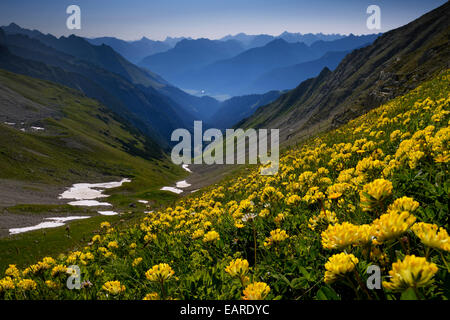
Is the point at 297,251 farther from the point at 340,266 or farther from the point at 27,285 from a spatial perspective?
the point at 27,285

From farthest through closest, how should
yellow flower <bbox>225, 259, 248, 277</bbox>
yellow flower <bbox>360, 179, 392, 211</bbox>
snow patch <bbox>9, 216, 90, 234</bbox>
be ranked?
1. snow patch <bbox>9, 216, 90, 234</bbox>
2. yellow flower <bbox>225, 259, 248, 277</bbox>
3. yellow flower <bbox>360, 179, 392, 211</bbox>

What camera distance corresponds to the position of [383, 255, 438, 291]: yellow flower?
1573mm

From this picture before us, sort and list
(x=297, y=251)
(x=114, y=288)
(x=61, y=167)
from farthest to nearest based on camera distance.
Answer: (x=61, y=167), (x=297, y=251), (x=114, y=288)

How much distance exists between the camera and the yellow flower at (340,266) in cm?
189

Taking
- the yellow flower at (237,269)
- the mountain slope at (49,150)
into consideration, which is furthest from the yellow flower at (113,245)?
the mountain slope at (49,150)

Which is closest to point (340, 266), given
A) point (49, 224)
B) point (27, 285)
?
point (27, 285)

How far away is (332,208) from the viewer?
14.5 ft

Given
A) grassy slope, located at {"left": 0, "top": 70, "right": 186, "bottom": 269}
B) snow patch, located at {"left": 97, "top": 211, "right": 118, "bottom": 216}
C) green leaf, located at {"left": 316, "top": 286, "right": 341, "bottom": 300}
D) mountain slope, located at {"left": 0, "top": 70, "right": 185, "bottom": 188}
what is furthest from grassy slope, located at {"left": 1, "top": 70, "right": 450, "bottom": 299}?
mountain slope, located at {"left": 0, "top": 70, "right": 185, "bottom": 188}

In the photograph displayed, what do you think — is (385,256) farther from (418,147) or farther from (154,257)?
(154,257)

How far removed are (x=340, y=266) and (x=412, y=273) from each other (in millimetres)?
441

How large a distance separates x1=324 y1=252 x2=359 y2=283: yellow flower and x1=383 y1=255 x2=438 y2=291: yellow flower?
266 millimetres

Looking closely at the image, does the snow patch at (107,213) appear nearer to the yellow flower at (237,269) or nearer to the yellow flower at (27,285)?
the yellow flower at (27,285)

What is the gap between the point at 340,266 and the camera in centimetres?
193

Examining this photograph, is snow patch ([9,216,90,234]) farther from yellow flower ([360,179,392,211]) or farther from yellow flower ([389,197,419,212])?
yellow flower ([389,197,419,212])
